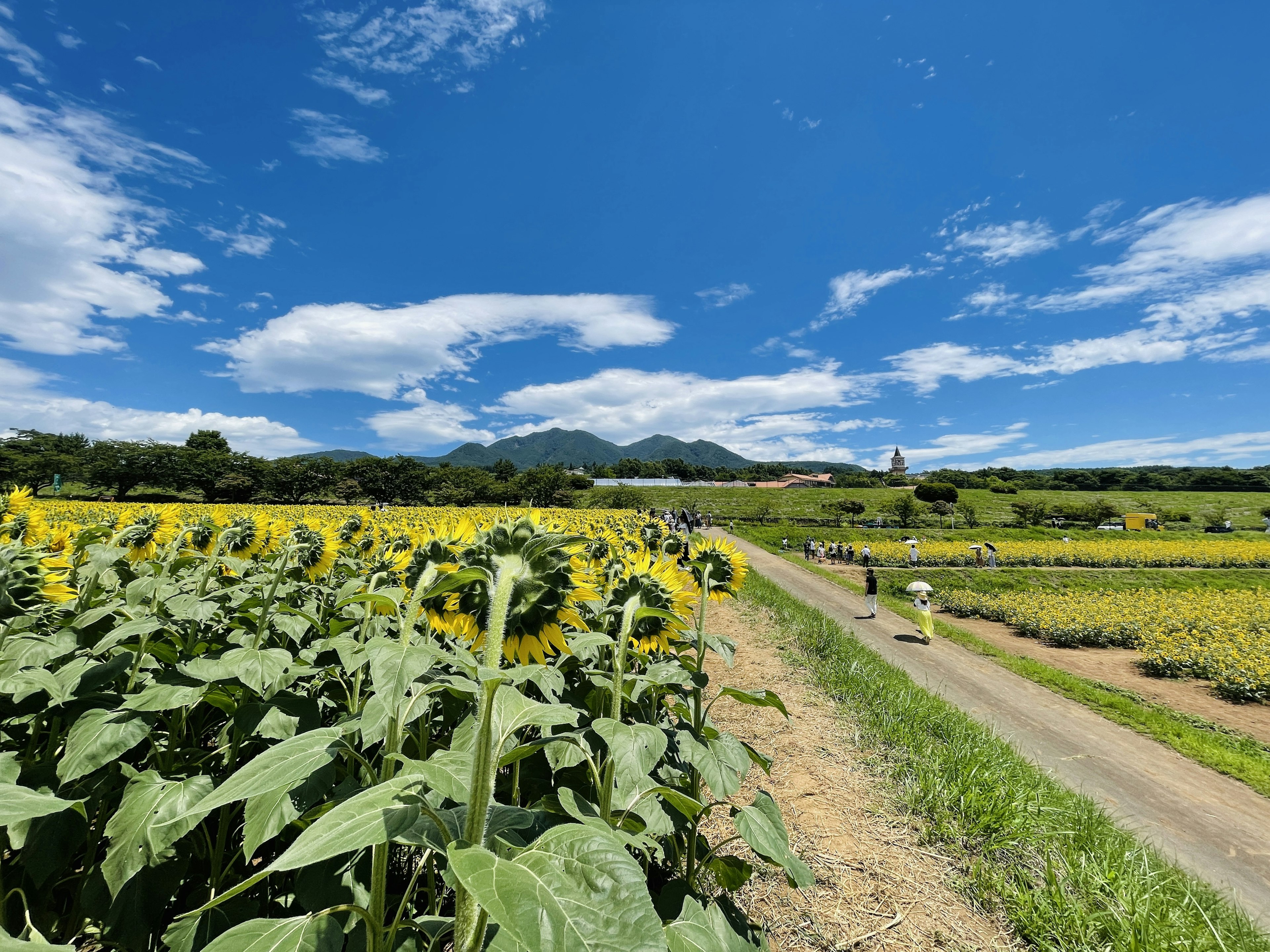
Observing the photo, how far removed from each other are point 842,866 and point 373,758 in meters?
3.51

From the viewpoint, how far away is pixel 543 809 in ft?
5.34

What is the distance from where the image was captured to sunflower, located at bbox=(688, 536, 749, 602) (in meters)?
3.26

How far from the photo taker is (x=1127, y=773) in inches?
297

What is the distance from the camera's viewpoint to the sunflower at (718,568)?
3260 millimetres

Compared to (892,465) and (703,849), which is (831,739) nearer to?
(703,849)

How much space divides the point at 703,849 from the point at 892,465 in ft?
599

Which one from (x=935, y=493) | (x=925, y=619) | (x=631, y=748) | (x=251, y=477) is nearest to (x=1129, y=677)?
(x=925, y=619)

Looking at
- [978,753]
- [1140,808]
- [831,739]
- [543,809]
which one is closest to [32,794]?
[543,809]

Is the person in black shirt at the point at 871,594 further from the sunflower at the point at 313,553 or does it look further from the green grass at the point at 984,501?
the green grass at the point at 984,501

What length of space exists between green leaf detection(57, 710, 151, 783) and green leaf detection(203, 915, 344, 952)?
1.08 meters

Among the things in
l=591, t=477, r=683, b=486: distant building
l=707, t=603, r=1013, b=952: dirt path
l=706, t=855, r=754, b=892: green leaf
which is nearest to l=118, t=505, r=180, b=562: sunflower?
l=706, t=855, r=754, b=892: green leaf

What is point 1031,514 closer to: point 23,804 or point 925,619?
point 925,619

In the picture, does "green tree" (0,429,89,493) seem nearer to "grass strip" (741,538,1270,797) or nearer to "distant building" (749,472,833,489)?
"grass strip" (741,538,1270,797)

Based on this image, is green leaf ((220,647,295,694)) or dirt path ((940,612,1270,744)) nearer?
green leaf ((220,647,295,694))
